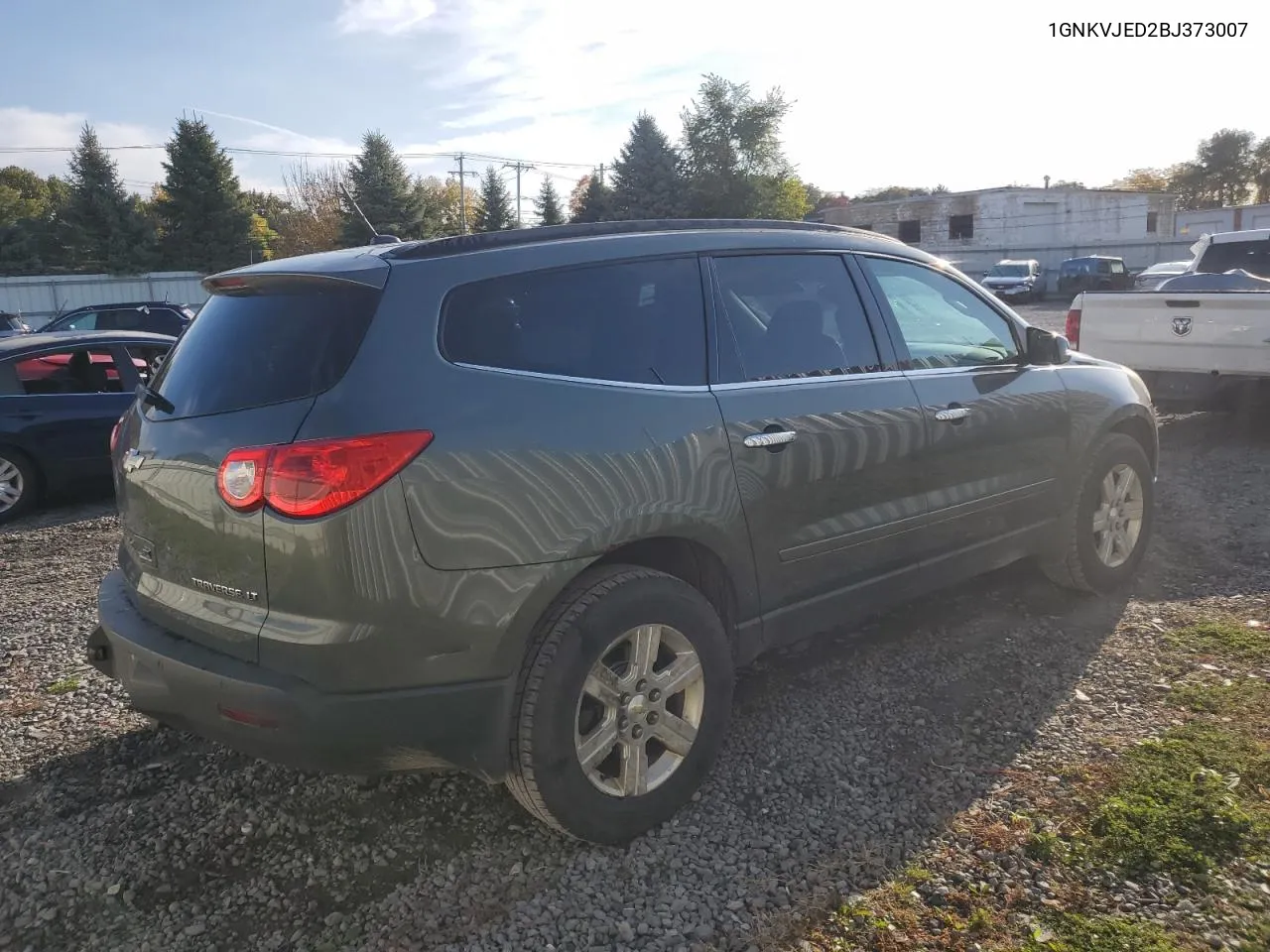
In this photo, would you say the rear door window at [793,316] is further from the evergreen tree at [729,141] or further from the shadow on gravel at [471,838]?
the evergreen tree at [729,141]

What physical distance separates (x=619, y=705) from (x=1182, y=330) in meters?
7.60

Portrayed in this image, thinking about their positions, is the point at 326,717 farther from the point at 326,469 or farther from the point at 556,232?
the point at 556,232

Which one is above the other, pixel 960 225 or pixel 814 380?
pixel 960 225

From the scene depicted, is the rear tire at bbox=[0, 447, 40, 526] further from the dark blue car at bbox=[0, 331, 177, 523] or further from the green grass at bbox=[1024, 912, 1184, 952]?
the green grass at bbox=[1024, 912, 1184, 952]

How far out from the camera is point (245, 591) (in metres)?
2.63

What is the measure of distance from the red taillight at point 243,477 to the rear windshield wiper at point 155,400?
47cm

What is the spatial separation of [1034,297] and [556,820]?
135ft

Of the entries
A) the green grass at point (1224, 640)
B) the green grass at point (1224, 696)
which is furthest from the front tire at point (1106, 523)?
the green grass at point (1224, 696)

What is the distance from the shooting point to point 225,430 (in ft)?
8.82

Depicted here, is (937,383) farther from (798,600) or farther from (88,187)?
(88,187)

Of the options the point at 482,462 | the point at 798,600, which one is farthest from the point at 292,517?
the point at 798,600

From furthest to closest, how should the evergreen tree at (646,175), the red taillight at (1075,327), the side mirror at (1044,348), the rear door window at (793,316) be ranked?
1. the evergreen tree at (646,175)
2. the red taillight at (1075,327)
3. the side mirror at (1044,348)
4. the rear door window at (793,316)

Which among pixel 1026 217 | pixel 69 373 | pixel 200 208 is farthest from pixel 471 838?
pixel 1026 217

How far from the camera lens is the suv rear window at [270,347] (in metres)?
2.67
